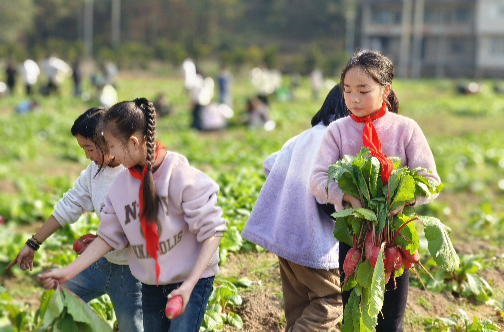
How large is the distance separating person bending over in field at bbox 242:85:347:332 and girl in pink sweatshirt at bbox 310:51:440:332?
0.31 m

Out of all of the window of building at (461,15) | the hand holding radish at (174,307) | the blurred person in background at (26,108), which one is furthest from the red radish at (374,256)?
the window of building at (461,15)

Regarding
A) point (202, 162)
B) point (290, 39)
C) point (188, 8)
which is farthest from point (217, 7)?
point (202, 162)

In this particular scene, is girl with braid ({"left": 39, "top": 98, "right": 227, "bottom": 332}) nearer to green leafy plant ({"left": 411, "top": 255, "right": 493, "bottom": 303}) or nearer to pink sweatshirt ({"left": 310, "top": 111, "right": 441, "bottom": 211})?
pink sweatshirt ({"left": 310, "top": 111, "right": 441, "bottom": 211})

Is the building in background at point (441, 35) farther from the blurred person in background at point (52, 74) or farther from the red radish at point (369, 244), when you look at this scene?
the red radish at point (369, 244)

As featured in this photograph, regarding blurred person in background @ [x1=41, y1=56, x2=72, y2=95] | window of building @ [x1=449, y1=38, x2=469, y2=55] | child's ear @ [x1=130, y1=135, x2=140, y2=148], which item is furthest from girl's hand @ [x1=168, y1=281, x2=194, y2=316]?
window of building @ [x1=449, y1=38, x2=469, y2=55]

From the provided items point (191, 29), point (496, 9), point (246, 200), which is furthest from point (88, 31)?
point (246, 200)

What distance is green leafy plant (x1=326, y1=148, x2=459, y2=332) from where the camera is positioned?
9.47ft

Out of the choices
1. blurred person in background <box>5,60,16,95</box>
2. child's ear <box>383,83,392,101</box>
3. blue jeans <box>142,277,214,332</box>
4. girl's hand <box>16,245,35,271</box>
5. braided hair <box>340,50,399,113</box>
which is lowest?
blurred person in background <box>5,60,16,95</box>

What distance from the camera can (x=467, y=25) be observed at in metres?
58.6

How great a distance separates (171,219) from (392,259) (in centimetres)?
104

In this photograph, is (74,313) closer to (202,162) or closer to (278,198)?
(278,198)

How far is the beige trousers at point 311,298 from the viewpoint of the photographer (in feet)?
11.6

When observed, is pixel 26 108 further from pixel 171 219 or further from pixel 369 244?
pixel 369 244

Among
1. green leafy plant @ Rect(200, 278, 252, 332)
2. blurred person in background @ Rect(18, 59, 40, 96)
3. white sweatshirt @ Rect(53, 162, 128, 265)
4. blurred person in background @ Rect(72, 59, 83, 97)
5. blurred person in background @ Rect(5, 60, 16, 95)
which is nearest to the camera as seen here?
white sweatshirt @ Rect(53, 162, 128, 265)
